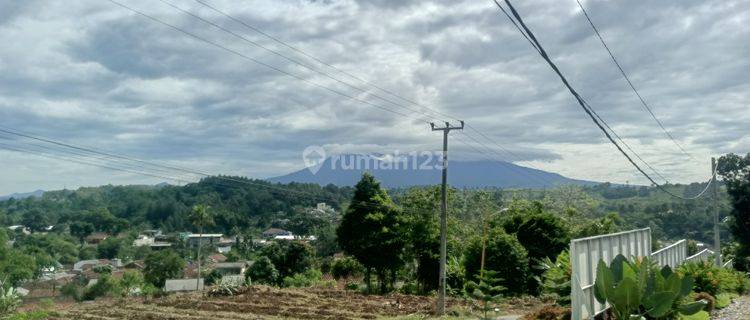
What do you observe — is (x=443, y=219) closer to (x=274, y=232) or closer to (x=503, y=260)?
(x=503, y=260)

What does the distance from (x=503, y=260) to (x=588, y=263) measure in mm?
15742

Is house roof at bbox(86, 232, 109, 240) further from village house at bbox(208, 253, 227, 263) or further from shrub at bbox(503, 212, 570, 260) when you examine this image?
shrub at bbox(503, 212, 570, 260)

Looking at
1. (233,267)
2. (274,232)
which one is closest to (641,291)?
(233,267)

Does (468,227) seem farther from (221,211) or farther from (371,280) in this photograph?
(221,211)

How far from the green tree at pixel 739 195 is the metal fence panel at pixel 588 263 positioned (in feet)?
105

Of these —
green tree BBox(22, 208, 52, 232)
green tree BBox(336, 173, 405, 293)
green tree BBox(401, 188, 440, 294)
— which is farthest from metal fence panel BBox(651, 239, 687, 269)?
green tree BBox(22, 208, 52, 232)

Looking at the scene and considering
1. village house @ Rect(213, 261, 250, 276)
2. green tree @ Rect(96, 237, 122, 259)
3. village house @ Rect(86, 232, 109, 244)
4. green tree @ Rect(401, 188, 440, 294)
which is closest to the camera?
green tree @ Rect(401, 188, 440, 294)

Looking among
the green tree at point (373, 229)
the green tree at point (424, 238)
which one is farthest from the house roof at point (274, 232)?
the green tree at point (424, 238)

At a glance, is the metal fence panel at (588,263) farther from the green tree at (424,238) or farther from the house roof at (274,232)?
the house roof at (274,232)

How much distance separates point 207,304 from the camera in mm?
25609

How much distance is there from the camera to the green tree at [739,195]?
42.4m

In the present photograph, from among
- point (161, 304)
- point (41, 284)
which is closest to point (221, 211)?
point (41, 284)

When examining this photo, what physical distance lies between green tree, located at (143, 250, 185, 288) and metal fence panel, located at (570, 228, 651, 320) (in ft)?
A: 148

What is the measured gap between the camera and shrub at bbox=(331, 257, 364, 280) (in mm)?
41031
